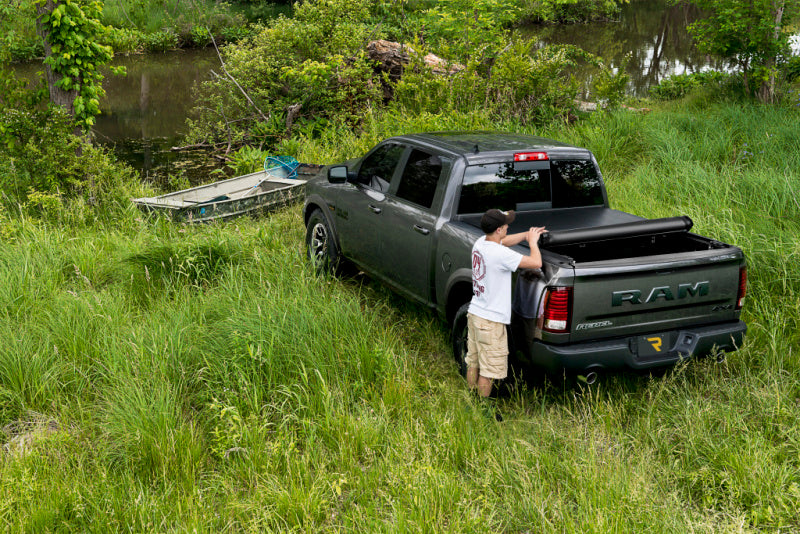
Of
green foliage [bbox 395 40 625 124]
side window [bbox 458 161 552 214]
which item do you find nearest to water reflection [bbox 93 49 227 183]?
green foliage [bbox 395 40 625 124]

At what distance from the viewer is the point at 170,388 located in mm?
5309

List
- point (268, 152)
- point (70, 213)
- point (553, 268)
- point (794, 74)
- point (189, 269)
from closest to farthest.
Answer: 1. point (553, 268)
2. point (189, 269)
3. point (70, 213)
4. point (794, 74)
5. point (268, 152)

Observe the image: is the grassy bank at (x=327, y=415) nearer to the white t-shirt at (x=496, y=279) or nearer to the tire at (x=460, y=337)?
Result: the tire at (x=460, y=337)

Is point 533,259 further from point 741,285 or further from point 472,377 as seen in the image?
point 741,285

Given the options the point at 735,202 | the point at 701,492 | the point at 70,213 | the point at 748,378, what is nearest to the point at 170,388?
the point at 701,492

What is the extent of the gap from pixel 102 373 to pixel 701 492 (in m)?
4.27

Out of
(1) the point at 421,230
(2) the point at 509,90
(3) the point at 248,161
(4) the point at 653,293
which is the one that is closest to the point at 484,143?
(1) the point at 421,230

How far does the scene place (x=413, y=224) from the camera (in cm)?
643

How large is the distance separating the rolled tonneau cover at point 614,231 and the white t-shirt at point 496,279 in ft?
1.17

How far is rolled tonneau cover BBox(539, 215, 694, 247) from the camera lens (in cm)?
513

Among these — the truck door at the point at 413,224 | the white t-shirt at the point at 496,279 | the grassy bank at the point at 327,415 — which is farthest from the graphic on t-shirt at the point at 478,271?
the truck door at the point at 413,224

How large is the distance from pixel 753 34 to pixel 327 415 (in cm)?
1189

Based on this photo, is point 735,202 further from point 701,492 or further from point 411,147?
point 701,492

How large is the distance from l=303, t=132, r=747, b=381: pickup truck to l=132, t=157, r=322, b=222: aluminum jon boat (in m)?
2.56
